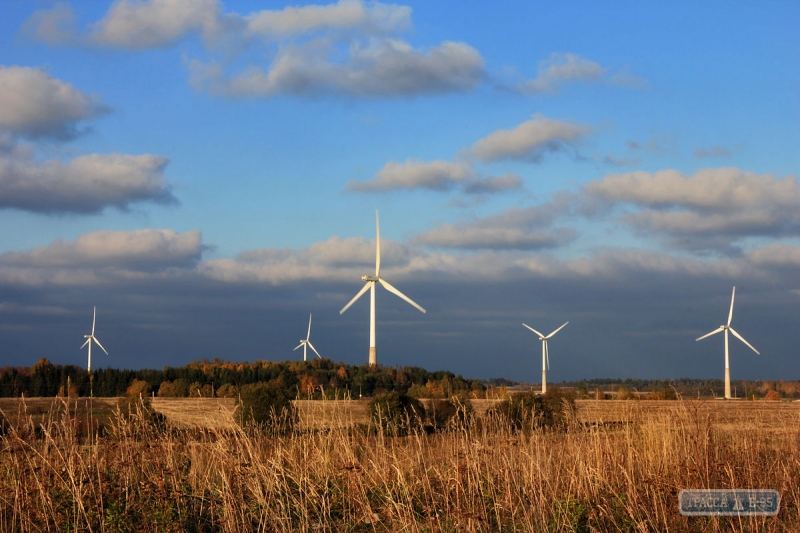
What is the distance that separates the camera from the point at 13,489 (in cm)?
1209

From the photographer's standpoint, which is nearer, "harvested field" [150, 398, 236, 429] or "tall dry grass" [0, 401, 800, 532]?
"tall dry grass" [0, 401, 800, 532]

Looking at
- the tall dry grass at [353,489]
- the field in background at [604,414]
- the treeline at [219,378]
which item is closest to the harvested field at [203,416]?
the field in background at [604,414]

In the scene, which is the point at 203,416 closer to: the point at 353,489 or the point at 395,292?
the point at 353,489

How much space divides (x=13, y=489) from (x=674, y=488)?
10080mm

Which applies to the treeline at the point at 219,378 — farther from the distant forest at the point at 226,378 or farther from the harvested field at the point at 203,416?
the harvested field at the point at 203,416

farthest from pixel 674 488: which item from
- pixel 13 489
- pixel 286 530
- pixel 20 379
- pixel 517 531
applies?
pixel 20 379

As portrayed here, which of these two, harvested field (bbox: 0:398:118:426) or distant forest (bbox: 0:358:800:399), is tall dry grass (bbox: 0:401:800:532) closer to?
harvested field (bbox: 0:398:118:426)

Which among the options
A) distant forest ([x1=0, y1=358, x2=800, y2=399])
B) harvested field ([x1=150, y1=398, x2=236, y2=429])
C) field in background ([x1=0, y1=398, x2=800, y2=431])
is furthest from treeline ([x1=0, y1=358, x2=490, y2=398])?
field in background ([x1=0, y1=398, x2=800, y2=431])

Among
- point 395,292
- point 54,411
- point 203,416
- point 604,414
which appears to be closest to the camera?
point 203,416

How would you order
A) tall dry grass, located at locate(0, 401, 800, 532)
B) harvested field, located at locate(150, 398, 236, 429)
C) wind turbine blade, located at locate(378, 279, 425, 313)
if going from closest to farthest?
tall dry grass, located at locate(0, 401, 800, 532)
harvested field, located at locate(150, 398, 236, 429)
wind turbine blade, located at locate(378, 279, 425, 313)

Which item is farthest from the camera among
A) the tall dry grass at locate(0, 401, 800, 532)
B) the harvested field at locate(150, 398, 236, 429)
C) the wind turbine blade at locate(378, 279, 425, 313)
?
the wind turbine blade at locate(378, 279, 425, 313)

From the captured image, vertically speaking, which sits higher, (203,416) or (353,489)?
(203,416)

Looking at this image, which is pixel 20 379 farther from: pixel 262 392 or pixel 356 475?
pixel 356 475

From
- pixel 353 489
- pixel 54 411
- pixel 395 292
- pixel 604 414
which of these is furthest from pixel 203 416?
pixel 395 292
